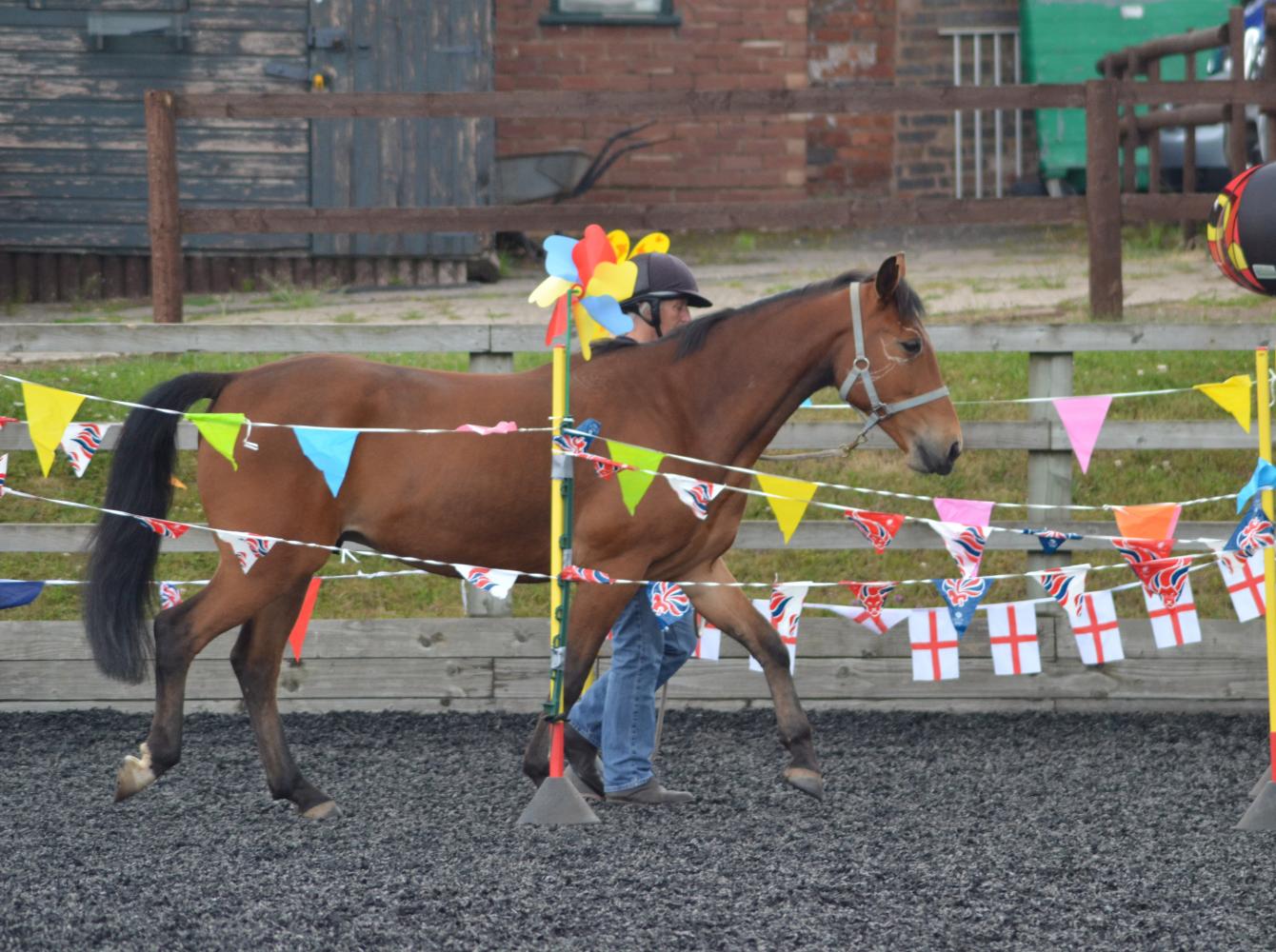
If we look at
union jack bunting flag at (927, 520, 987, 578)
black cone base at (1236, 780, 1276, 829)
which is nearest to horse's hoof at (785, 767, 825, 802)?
union jack bunting flag at (927, 520, 987, 578)

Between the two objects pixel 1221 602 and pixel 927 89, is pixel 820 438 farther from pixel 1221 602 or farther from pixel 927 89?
pixel 927 89

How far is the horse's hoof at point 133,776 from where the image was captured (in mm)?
5258

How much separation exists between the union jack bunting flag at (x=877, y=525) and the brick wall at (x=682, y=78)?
28.7 feet

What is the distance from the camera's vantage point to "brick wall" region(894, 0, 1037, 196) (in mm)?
14703

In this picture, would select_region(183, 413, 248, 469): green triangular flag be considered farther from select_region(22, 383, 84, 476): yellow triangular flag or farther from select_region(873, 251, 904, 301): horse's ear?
select_region(873, 251, 904, 301): horse's ear

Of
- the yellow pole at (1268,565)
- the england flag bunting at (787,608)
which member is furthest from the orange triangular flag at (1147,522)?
the england flag bunting at (787,608)

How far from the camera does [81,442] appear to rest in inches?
219

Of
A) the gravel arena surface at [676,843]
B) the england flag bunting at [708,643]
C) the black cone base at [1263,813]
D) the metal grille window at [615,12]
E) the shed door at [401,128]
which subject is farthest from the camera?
the metal grille window at [615,12]

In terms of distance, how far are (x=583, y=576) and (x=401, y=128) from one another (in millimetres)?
7667

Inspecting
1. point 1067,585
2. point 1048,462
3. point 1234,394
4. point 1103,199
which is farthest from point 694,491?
point 1103,199

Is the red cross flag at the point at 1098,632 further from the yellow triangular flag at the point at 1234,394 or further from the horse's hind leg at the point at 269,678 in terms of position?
the horse's hind leg at the point at 269,678

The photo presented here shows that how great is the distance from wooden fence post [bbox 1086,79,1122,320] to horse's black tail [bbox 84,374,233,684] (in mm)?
4745

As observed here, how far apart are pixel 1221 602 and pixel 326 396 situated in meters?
3.82

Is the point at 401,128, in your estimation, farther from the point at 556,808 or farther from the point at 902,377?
the point at 556,808
